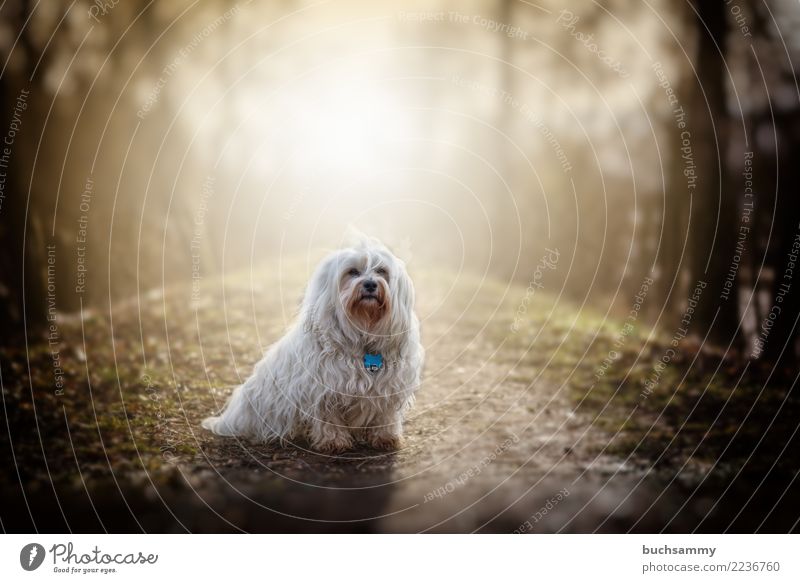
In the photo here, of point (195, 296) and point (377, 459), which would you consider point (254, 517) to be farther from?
point (195, 296)

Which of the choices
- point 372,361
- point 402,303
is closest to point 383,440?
point 372,361

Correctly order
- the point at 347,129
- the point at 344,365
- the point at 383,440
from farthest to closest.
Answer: the point at 347,129 < the point at 383,440 < the point at 344,365

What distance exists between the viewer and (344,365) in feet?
17.5

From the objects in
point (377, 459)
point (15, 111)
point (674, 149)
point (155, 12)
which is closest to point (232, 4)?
point (155, 12)

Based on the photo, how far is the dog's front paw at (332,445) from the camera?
543cm

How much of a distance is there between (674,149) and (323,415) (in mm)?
5724

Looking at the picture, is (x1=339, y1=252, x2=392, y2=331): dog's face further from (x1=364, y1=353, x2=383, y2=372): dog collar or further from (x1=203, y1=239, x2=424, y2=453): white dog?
(x1=364, y1=353, x2=383, y2=372): dog collar
